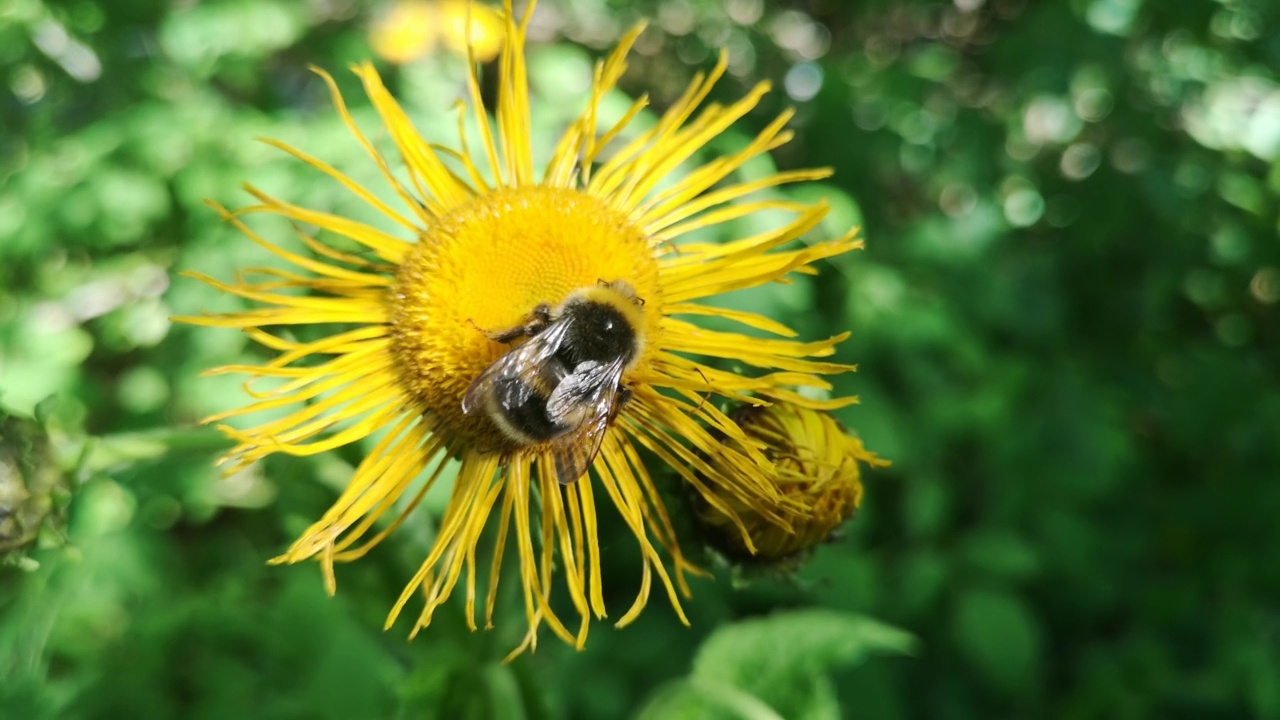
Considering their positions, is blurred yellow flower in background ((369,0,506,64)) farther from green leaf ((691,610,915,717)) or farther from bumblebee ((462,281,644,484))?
green leaf ((691,610,915,717))

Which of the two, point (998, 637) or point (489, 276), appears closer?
point (489, 276)

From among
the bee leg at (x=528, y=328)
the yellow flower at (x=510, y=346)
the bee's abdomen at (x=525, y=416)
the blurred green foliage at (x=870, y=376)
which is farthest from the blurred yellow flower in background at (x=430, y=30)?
the bee's abdomen at (x=525, y=416)

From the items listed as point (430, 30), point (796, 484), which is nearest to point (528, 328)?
point (796, 484)

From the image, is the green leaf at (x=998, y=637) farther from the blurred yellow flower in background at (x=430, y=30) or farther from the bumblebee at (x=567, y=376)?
the blurred yellow flower in background at (x=430, y=30)

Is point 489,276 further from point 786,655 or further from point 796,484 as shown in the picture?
point 786,655

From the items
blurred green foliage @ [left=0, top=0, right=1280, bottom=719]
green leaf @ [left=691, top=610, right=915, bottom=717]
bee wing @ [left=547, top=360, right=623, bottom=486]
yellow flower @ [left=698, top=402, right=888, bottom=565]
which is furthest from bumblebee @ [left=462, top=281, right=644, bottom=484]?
green leaf @ [left=691, top=610, right=915, bottom=717]

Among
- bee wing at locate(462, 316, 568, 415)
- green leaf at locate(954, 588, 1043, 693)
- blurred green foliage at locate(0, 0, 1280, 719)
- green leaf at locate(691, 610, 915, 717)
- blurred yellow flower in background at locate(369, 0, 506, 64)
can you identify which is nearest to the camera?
bee wing at locate(462, 316, 568, 415)
